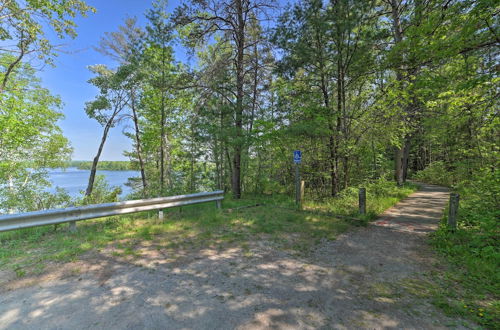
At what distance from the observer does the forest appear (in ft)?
15.2

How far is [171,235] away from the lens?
440 centimetres

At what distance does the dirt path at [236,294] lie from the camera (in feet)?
6.52

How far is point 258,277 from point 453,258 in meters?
3.44

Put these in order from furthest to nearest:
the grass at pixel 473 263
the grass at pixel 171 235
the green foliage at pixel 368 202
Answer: the green foliage at pixel 368 202 < the grass at pixel 171 235 < the grass at pixel 473 263

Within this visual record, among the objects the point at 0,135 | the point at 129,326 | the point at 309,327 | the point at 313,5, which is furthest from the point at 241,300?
the point at 0,135

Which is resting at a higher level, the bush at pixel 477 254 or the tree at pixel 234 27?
the tree at pixel 234 27

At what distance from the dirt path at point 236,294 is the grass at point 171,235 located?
17.5 inches

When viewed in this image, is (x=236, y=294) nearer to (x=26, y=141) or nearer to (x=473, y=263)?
(x=473, y=263)

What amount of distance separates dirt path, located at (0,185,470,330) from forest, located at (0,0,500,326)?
1.67 m

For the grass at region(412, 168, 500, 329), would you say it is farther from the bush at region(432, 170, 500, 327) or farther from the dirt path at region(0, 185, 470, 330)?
the dirt path at region(0, 185, 470, 330)

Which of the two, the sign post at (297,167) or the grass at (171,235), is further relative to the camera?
the sign post at (297,167)

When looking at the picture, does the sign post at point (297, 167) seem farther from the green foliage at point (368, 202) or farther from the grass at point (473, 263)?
the grass at point (473, 263)

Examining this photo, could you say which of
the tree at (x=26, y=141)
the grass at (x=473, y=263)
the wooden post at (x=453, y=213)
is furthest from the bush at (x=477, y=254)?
the tree at (x=26, y=141)

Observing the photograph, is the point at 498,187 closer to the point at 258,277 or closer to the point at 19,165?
the point at 258,277
